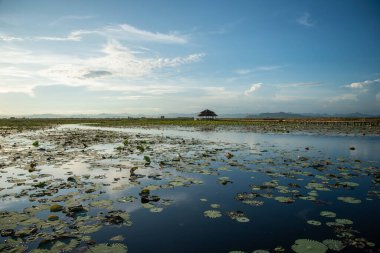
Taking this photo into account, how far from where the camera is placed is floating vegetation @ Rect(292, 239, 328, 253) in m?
4.89

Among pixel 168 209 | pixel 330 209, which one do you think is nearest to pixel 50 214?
pixel 168 209

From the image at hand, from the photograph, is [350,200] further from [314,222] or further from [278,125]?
[278,125]

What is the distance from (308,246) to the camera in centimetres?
504

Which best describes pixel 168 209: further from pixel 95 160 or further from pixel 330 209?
pixel 95 160

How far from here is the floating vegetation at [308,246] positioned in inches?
193

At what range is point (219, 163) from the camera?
13953mm

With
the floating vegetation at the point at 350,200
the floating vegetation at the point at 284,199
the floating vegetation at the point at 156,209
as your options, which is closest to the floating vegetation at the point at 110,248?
the floating vegetation at the point at 156,209

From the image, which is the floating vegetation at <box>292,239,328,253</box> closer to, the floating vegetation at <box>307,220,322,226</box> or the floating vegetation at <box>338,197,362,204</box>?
the floating vegetation at <box>307,220,322,226</box>

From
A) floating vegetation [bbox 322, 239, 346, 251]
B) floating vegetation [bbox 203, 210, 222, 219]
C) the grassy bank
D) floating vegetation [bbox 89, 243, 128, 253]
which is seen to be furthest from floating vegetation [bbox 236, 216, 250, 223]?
the grassy bank

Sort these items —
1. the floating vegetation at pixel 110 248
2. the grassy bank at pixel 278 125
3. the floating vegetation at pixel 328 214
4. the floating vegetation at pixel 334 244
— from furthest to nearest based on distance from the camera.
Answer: the grassy bank at pixel 278 125
the floating vegetation at pixel 328 214
the floating vegetation at pixel 334 244
the floating vegetation at pixel 110 248

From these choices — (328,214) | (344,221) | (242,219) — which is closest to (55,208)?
(242,219)

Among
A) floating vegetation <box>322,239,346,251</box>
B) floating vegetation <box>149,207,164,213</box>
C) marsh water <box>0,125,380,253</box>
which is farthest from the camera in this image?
floating vegetation <box>149,207,164,213</box>

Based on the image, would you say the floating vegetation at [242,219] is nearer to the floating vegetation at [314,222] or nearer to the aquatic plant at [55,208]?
the floating vegetation at [314,222]

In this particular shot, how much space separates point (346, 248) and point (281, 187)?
4.23m
